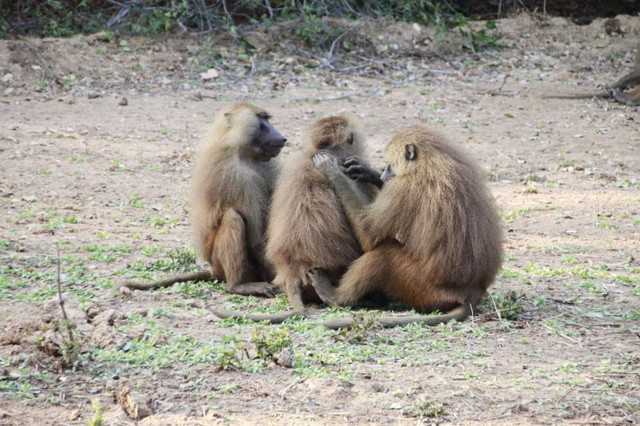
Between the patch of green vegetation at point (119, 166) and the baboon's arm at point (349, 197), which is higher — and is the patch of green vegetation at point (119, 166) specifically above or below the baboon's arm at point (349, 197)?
below

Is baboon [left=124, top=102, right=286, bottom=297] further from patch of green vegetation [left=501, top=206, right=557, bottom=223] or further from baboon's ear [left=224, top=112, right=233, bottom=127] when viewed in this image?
patch of green vegetation [left=501, top=206, right=557, bottom=223]

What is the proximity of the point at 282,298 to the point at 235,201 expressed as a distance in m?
0.74

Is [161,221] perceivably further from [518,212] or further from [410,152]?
[518,212]

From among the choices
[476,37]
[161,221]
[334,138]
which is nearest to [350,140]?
[334,138]

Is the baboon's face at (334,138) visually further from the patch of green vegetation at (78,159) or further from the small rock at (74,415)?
the patch of green vegetation at (78,159)

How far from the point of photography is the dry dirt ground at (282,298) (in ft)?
12.3

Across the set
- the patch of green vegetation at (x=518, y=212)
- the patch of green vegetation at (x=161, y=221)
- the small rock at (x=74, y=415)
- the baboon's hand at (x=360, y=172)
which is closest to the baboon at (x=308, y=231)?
the baboon's hand at (x=360, y=172)

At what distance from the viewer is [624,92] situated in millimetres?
11688

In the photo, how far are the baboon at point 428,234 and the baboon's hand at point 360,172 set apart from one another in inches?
7.8

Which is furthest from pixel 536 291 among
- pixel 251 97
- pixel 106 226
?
pixel 251 97

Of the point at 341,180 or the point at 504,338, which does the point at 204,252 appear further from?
the point at 504,338

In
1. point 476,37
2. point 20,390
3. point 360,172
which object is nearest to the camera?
point 20,390

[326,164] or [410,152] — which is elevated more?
[410,152]

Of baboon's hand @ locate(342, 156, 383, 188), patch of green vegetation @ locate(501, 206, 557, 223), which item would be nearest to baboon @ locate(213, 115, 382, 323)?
baboon's hand @ locate(342, 156, 383, 188)
